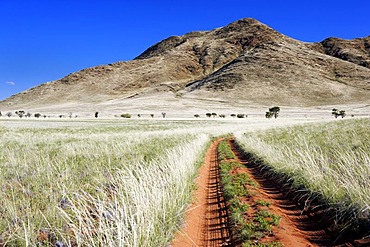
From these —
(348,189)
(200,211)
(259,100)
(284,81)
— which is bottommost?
(200,211)

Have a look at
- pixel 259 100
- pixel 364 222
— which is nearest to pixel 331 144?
pixel 364 222

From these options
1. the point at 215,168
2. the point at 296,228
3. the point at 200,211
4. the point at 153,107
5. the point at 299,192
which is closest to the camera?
the point at 296,228

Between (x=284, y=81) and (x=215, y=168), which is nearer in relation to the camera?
(x=215, y=168)

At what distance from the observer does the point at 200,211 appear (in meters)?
6.96

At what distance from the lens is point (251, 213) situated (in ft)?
21.6

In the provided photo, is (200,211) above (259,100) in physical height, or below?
below

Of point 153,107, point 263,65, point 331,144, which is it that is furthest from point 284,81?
point 331,144

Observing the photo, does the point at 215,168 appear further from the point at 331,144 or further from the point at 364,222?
the point at 364,222

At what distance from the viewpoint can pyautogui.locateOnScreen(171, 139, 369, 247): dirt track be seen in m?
5.23

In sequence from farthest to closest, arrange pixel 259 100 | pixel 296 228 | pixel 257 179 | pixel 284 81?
pixel 284 81
pixel 259 100
pixel 257 179
pixel 296 228

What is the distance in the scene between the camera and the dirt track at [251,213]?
5227mm

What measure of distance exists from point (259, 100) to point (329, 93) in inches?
1512

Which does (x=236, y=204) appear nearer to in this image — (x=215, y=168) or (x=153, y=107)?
(x=215, y=168)

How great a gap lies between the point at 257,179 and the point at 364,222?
5306 millimetres
